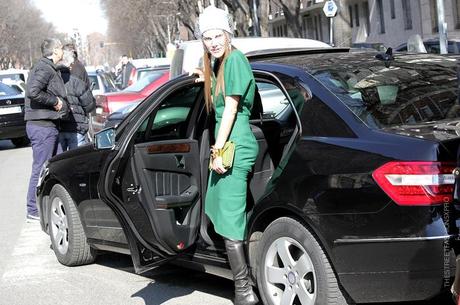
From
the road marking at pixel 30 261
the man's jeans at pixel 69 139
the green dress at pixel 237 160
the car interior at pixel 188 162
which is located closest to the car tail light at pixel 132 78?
the man's jeans at pixel 69 139

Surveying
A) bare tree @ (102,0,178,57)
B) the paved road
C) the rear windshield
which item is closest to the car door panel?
the paved road

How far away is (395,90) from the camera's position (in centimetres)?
431

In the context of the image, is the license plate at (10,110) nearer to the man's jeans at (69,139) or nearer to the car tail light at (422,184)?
the man's jeans at (69,139)

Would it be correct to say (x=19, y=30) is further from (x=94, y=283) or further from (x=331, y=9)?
(x=94, y=283)

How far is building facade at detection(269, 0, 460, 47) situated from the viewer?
22438 millimetres

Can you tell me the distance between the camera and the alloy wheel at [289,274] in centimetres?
408

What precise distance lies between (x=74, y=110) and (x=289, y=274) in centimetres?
552

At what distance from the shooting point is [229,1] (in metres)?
33.7

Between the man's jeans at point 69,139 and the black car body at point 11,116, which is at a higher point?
the black car body at point 11,116

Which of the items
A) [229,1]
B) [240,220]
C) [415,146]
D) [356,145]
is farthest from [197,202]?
[229,1]

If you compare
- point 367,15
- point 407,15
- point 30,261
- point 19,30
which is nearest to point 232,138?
point 30,261

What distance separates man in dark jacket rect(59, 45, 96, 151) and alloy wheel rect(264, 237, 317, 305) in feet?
16.3

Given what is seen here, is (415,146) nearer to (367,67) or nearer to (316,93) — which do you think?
(316,93)

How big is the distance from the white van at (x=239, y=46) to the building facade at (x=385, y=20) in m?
9.86
